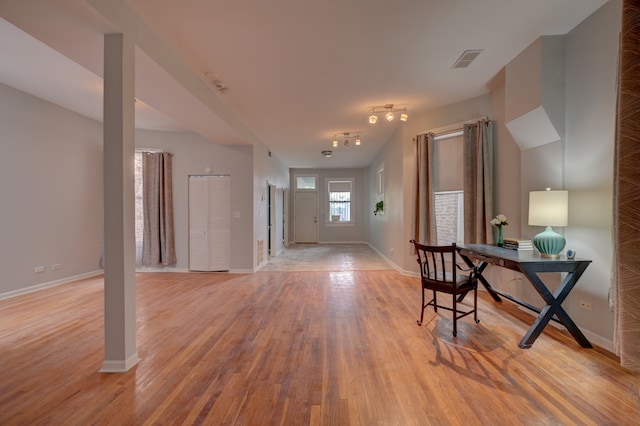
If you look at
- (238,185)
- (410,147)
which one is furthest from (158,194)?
(410,147)

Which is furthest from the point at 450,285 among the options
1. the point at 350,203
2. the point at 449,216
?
the point at 350,203

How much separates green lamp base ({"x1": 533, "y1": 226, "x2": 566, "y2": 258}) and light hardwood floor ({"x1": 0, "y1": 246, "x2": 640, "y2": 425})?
0.81 metres

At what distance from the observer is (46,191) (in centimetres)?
457

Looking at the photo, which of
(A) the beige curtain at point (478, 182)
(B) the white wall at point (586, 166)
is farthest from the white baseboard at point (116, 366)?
(A) the beige curtain at point (478, 182)

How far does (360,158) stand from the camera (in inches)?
358

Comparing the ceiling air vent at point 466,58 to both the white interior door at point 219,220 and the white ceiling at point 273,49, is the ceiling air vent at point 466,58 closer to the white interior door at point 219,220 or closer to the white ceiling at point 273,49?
the white ceiling at point 273,49

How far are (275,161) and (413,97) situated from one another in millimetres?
4896

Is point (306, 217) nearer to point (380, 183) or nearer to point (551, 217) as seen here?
point (380, 183)

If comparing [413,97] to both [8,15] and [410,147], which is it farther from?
[8,15]

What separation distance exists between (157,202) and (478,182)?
569cm

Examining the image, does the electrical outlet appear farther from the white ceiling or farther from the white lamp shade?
the white ceiling

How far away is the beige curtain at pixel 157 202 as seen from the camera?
5.67 metres

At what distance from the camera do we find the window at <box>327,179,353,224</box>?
36.0 feet

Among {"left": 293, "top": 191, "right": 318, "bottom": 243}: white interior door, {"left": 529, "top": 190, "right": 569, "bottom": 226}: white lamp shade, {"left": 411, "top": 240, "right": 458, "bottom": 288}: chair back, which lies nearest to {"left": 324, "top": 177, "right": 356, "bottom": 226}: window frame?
{"left": 293, "top": 191, "right": 318, "bottom": 243}: white interior door
